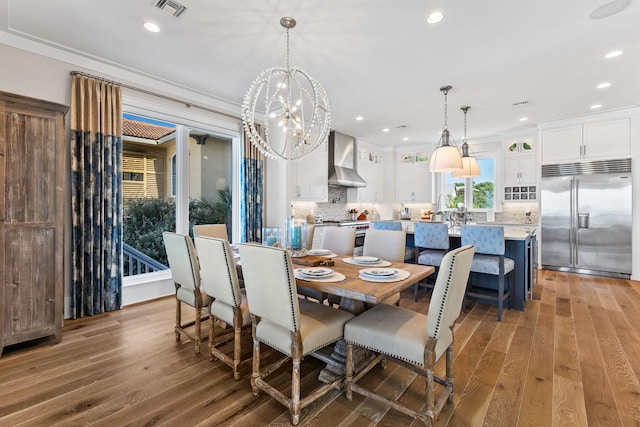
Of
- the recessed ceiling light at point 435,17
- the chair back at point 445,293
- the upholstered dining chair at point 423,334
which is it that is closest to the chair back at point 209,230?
the upholstered dining chair at point 423,334

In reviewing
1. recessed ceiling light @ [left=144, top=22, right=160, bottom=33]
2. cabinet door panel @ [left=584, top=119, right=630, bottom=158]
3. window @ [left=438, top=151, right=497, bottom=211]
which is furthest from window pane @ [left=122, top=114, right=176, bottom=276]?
cabinet door panel @ [left=584, top=119, right=630, bottom=158]

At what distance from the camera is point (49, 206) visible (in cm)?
265

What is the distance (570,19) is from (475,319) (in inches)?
116

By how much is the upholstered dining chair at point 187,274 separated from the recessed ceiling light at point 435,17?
272 cm

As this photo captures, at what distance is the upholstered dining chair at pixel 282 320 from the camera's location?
1694 millimetres

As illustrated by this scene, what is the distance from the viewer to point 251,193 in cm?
481

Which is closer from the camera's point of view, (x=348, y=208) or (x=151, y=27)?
(x=151, y=27)

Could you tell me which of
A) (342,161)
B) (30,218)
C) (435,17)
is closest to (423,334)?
(435,17)

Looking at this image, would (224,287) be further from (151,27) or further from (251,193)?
(251,193)

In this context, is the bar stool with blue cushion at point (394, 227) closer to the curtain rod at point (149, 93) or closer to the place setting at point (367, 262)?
the place setting at point (367, 262)

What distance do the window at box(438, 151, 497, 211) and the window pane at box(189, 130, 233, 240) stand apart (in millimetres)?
5011

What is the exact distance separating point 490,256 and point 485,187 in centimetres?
398

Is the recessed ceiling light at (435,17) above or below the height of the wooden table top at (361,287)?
above

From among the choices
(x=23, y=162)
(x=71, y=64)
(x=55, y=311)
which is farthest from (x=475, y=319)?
(x=71, y=64)
